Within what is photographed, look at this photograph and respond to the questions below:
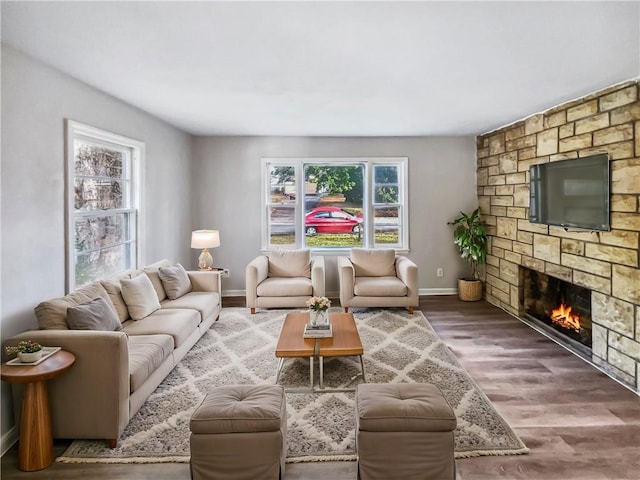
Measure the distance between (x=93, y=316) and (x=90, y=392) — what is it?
598mm

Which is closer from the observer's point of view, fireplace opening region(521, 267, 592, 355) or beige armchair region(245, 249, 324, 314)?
fireplace opening region(521, 267, 592, 355)

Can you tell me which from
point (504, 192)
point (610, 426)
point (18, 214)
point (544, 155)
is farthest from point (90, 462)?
point (504, 192)

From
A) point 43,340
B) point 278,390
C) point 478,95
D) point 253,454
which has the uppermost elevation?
point 478,95

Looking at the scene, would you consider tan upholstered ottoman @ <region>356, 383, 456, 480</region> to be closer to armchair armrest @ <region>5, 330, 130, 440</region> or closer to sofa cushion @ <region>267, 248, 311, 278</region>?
armchair armrest @ <region>5, 330, 130, 440</region>

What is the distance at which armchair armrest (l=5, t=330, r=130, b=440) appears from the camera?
2.35 metres

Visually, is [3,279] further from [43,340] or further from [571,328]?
[571,328]

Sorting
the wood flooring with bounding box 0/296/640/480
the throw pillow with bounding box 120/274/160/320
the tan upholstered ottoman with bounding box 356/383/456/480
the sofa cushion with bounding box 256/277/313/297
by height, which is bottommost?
the wood flooring with bounding box 0/296/640/480

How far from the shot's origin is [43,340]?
2395mm

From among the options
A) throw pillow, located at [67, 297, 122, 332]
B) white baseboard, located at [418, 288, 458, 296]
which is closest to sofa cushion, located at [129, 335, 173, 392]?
throw pillow, located at [67, 297, 122, 332]

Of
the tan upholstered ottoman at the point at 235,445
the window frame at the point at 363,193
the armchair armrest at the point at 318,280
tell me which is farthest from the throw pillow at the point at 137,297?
the window frame at the point at 363,193

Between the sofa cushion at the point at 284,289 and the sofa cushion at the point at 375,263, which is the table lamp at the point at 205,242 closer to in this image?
the sofa cushion at the point at 284,289

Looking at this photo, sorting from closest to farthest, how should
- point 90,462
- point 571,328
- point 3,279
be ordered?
point 90,462 → point 3,279 → point 571,328

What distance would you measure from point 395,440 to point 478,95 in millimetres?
3172

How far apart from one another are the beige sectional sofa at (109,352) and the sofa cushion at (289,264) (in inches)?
79.8
